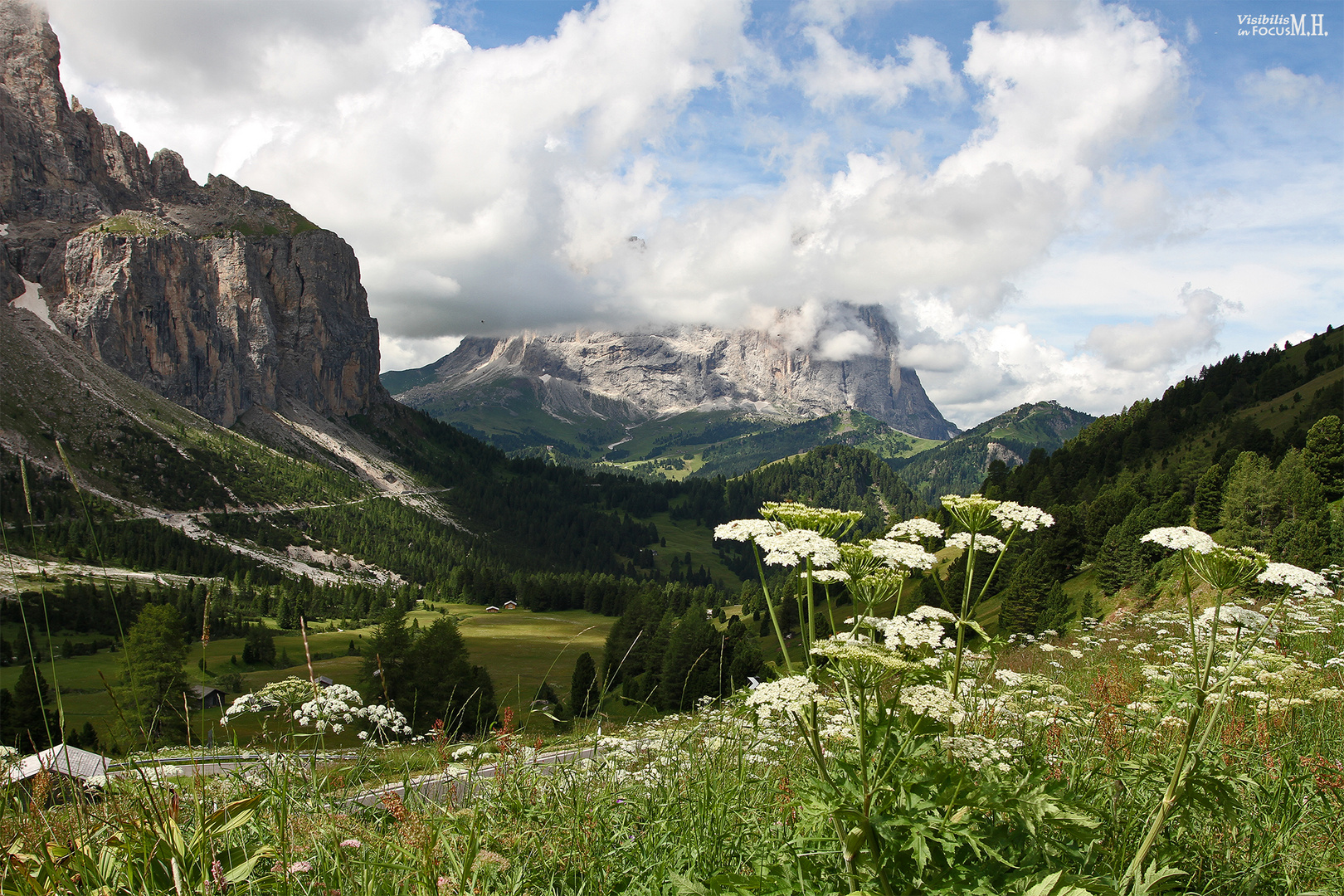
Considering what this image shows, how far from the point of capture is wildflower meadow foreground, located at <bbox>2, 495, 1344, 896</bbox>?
3814 mm

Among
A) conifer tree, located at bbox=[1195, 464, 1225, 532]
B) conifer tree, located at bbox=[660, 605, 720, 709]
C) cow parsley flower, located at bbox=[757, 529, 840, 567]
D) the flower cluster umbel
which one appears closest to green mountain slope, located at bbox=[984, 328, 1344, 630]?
conifer tree, located at bbox=[1195, 464, 1225, 532]

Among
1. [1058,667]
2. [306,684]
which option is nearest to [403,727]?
[306,684]

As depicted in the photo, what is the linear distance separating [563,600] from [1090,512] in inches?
5227

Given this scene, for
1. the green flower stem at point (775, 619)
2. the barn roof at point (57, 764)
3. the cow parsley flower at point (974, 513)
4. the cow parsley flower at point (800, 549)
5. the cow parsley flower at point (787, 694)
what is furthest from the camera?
the cow parsley flower at point (974, 513)

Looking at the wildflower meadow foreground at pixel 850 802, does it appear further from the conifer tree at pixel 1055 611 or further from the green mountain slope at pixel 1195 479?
the conifer tree at pixel 1055 611

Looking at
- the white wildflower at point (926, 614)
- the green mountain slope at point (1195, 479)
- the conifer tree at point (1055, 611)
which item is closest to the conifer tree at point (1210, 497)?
the green mountain slope at point (1195, 479)

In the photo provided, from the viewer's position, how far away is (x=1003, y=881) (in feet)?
12.5

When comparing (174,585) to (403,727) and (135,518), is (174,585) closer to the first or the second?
(135,518)

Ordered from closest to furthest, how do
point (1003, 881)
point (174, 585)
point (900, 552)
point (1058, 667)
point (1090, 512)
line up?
point (1003, 881), point (900, 552), point (1058, 667), point (1090, 512), point (174, 585)

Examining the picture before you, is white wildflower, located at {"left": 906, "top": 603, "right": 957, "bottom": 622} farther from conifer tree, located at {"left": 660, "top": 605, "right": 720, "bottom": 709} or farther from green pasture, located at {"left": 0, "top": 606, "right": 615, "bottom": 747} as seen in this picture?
green pasture, located at {"left": 0, "top": 606, "right": 615, "bottom": 747}

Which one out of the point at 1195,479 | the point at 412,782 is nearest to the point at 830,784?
the point at 412,782

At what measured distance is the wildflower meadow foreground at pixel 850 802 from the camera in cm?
381

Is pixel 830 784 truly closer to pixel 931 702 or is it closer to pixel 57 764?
pixel 931 702

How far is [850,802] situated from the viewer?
3.91 m
